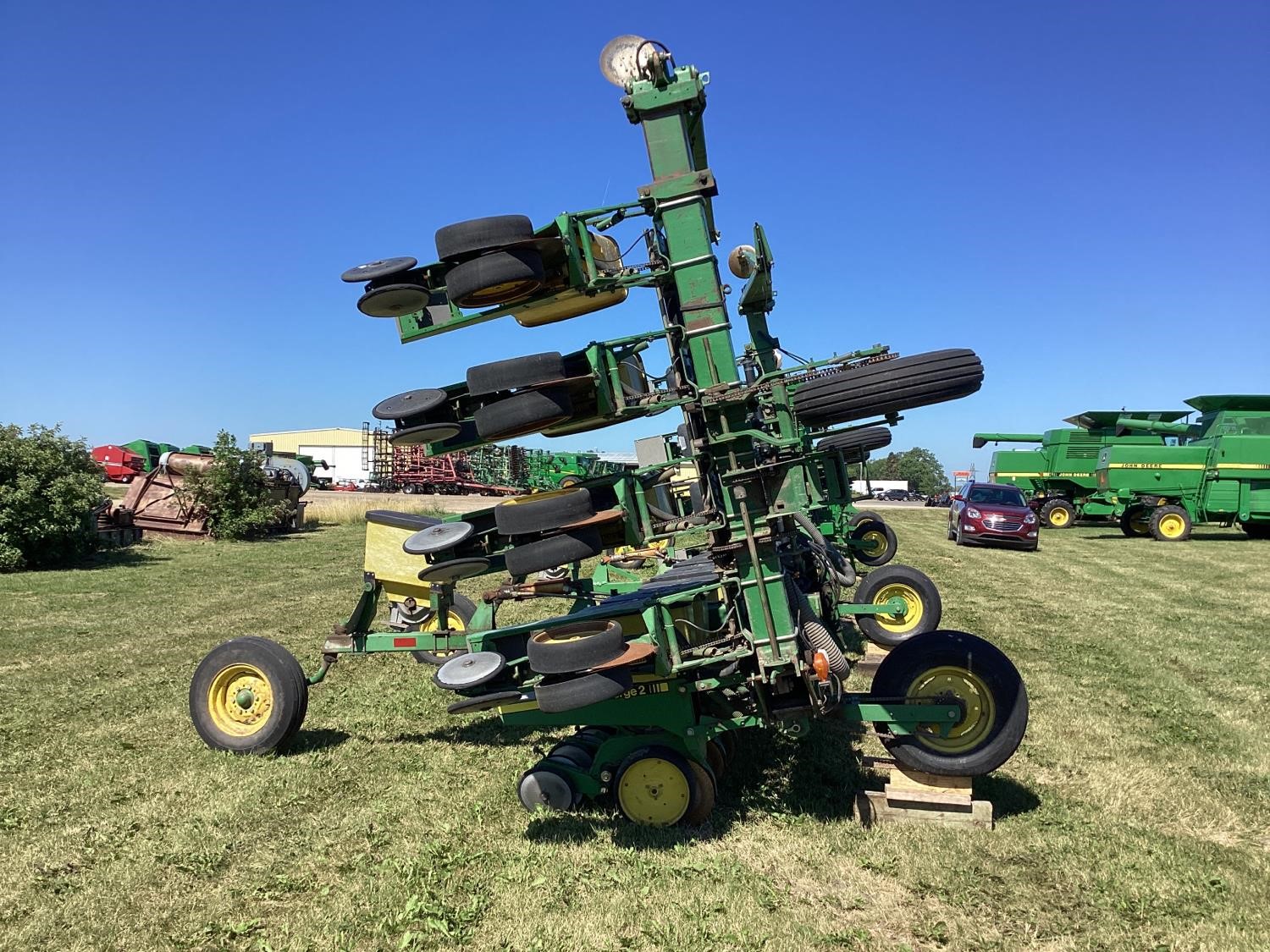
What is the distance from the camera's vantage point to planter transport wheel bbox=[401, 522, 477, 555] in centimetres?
497

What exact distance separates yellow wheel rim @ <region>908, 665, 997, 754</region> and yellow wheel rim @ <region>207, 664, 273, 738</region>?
14.7ft

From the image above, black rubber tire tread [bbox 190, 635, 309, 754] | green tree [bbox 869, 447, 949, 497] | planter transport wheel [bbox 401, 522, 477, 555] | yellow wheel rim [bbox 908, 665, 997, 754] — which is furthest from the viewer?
green tree [bbox 869, 447, 949, 497]

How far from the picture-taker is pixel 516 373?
176 inches

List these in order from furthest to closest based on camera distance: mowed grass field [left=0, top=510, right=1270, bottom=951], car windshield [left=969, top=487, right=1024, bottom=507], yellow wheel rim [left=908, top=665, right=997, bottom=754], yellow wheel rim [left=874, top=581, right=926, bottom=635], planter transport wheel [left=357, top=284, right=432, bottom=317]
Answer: car windshield [left=969, top=487, right=1024, bottom=507] → yellow wheel rim [left=874, top=581, right=926, bottom=635] → yellow wheel rim [left=908, top=665, right=997, bottom=754] → planter transport wheel [left=357, top=284, right=432, bottom=317] → mowed grass field [left=0, top=510, right=1270, bottom=951]

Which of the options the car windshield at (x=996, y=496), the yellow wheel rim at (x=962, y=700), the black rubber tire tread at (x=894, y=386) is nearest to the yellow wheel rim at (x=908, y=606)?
the black rubber tire tread at (x=894, y=386)

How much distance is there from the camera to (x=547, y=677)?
15.8 feet

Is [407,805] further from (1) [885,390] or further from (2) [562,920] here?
(1) [885,390]

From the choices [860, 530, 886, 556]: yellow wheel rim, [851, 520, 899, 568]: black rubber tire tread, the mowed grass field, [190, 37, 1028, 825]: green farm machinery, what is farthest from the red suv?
[190, 37, 1028, 825]: green farm machinery

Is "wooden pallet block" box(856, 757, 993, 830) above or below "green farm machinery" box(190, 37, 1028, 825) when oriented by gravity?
below

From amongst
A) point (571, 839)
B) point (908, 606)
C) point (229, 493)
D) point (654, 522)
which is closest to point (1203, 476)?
point (908, 606)

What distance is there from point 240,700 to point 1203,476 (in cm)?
2603

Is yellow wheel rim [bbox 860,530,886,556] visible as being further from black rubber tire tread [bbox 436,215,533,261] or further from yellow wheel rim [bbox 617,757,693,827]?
black rubber tire tread [bbox 436,215,533,261]

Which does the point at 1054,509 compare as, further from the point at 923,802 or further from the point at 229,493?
the point at 923,802

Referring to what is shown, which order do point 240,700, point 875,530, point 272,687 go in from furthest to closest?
1. point 875,530
2. point 240,700
3. point 272,687
